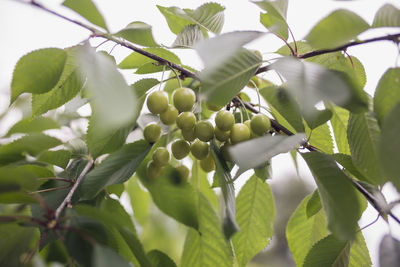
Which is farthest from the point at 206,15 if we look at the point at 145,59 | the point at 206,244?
the point at 206,244

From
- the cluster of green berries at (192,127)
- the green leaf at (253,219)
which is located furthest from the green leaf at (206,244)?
the cluster of green berries at (192,127)

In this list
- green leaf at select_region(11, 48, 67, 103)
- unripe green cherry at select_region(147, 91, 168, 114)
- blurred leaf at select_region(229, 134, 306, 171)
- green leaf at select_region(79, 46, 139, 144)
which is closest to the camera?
green leaf at select_region(79, 46, 139, 144)

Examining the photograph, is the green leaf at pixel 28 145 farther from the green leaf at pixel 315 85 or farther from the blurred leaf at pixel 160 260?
the green leaf at pixel 315 85

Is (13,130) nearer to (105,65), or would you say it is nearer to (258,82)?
(105,65)

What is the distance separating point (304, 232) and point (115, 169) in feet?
1.56

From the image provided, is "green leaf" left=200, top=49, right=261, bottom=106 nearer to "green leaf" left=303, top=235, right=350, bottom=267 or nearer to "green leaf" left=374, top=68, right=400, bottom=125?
"green leaf" left=374, top=68, right=400, bottom=125

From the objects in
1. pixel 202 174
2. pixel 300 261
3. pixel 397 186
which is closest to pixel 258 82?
pixel 202 174

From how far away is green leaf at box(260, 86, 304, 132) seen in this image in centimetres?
64

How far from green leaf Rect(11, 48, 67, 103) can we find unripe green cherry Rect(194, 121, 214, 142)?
27 cm

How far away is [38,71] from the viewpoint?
24.0 inches

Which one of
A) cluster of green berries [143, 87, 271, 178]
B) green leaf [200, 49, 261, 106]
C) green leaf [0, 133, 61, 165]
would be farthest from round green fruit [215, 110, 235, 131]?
green leaf [0, 133, 61, 165]

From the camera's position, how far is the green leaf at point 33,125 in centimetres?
79

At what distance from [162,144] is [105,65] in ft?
1.46

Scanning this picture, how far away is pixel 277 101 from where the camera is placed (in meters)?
0.68
